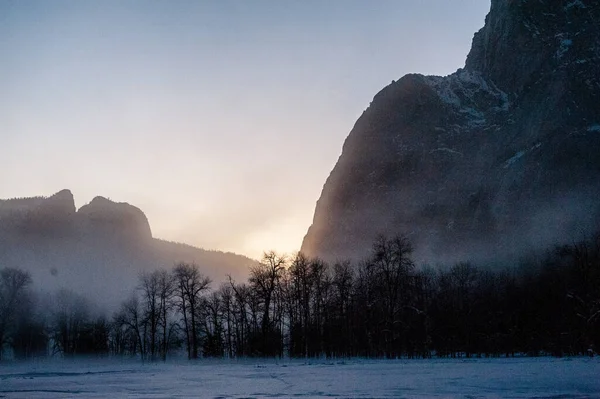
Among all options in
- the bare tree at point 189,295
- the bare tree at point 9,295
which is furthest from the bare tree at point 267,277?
the bare tree at point 9,295

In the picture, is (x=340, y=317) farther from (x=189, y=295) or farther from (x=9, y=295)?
(x=9, y=295)

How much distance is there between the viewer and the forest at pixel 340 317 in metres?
56.9

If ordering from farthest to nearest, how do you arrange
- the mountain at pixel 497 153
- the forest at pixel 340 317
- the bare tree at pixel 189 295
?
1. the mountain at pixel 497 153
2. the bare tree at pixel 189 295
3. the forest at pixel 340 317

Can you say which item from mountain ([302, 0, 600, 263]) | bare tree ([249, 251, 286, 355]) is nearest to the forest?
bare tree ([249, 251, 286, 355])

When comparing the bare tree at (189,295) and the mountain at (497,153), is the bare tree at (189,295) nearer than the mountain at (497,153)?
Yes

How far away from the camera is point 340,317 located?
62.5 m

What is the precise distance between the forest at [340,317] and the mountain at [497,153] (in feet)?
199

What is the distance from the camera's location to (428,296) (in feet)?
253

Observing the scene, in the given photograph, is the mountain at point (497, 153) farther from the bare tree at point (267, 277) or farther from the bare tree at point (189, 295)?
the bare tree at point (189, 295)

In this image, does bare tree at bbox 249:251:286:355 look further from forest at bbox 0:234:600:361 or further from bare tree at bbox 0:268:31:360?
bare tree at bbox 0:268:31:360

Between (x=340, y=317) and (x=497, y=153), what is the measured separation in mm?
117956

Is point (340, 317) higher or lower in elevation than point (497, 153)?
lower

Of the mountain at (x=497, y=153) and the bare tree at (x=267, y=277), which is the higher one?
the mountain at (x=497, y=153)


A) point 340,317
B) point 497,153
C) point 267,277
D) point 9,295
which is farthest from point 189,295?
point 497,153
